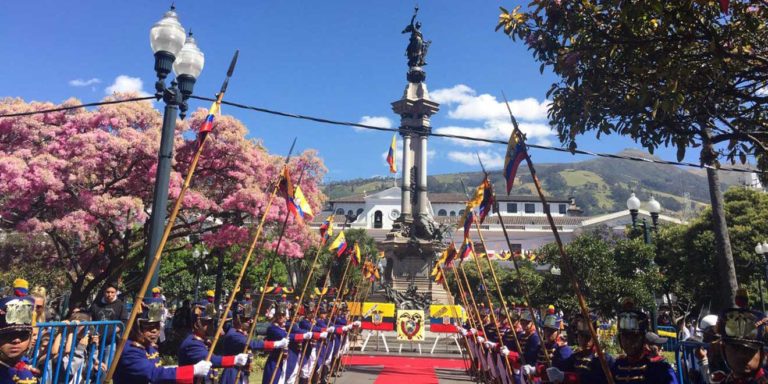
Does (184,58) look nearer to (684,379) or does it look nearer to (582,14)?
(582,14)

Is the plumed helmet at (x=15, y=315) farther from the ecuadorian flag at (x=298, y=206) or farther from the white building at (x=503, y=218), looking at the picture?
the white building at (x=503, y=218)

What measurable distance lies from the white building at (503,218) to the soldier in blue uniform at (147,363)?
61595 millimetres

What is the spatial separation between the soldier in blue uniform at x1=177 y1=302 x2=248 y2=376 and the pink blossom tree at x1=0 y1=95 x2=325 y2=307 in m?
5.61

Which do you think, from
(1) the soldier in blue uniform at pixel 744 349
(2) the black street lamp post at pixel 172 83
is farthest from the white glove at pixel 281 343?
(1) the soldier in blue uniform at pixel 744 349

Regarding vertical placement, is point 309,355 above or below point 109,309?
below

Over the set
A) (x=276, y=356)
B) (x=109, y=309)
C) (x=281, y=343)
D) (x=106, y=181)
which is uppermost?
(x=106, y=181)

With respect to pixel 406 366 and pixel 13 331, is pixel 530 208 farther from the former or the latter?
pixel 13 331

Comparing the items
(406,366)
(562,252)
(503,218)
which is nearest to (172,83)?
(562,252)

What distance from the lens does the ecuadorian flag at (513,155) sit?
22.1ft

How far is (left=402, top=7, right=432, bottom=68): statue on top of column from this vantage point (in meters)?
32.3

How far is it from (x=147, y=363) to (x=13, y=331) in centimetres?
137

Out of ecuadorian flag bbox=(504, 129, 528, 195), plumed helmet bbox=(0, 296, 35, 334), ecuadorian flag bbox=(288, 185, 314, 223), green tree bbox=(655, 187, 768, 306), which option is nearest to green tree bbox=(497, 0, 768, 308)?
ecuadorian flag bbox=(504, 129, 528, 195)

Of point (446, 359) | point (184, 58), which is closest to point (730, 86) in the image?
point (184, 58)

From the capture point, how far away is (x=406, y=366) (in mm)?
16031
